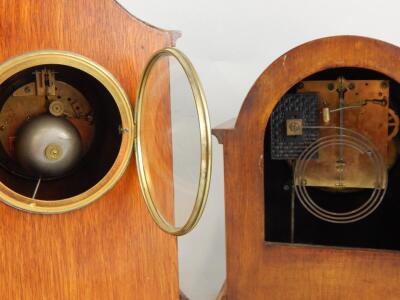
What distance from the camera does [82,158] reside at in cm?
→ 160

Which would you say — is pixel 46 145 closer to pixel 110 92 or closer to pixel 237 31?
pixel 110 92

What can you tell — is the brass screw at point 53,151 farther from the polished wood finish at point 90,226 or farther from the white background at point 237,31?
the white background at point 237,31

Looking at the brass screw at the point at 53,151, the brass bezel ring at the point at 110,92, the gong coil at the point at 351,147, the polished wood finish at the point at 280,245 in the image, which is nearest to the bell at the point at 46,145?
the brass screw at the point at 53,151

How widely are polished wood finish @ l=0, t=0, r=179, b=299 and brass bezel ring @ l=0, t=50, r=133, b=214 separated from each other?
0.02 metres

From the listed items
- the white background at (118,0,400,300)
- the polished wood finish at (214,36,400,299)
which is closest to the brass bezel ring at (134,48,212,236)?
the polished wood finish at (214,36,400,299)

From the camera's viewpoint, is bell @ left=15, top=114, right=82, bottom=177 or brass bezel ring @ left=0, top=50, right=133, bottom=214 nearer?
brass bezel ring @ left=0, top=50, right=133, bottom=214

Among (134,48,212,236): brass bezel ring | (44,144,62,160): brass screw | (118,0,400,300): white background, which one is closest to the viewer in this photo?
(134,48,212,236): brass bezel ring

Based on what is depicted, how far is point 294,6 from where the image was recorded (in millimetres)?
1942

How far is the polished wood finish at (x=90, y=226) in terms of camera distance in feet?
4.25

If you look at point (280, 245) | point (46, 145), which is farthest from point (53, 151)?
point (280, 245)

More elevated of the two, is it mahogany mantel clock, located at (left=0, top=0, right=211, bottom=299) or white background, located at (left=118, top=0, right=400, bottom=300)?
white background, located at (left=118, top=0, right=400, bottom=300)

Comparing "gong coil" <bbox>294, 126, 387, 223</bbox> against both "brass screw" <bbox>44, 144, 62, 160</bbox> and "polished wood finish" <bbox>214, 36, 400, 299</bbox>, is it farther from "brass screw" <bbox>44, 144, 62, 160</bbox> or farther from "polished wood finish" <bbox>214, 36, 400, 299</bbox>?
"brass screw" <bbox>44, 144, 62, 160</bbox>

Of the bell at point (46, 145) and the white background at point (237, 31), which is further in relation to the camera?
the white background at point (237, 31)

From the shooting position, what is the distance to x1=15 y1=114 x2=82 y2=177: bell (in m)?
1.43
